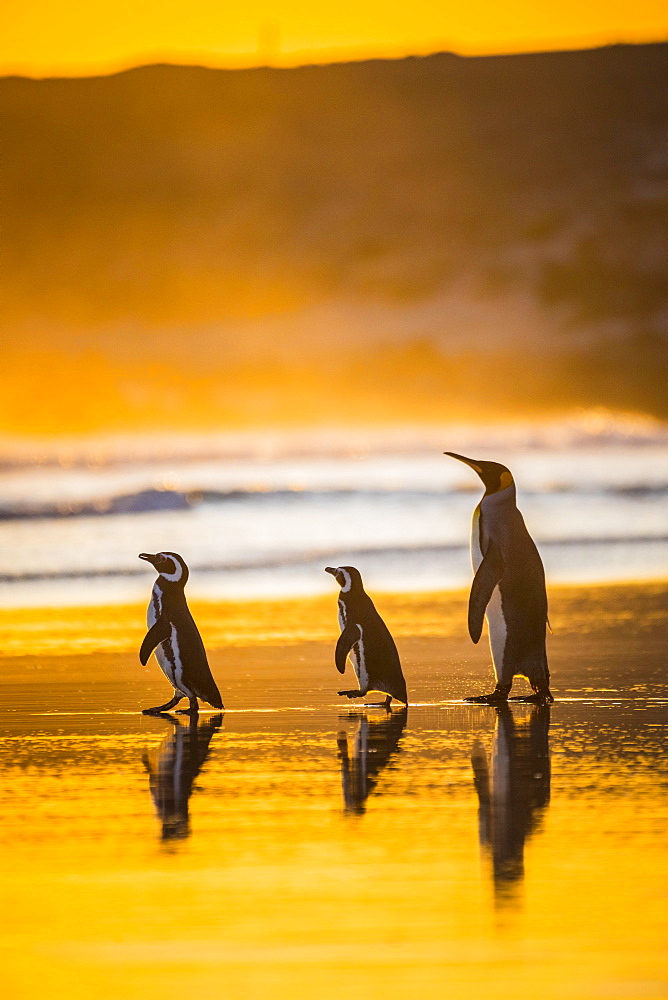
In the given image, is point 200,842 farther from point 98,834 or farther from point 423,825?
point 423,825

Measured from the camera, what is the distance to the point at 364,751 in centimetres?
567

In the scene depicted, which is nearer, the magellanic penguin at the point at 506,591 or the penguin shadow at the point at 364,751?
→ the penguin shadow at the point at 364,751

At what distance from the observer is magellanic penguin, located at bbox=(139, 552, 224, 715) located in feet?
21.6

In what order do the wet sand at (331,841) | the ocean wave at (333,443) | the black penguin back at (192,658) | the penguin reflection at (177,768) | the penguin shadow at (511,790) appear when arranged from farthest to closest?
the ocean wave at (333,443) < the black penguin back at (192,658) < the penguin reflection at (177,768) < the penguin shadow at (511,790) < the wet sand at (331,841)

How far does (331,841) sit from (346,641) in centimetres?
266

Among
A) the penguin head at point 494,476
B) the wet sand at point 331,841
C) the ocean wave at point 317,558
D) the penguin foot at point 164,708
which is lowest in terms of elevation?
the wet sand at point 331,841

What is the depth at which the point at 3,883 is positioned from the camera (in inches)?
155

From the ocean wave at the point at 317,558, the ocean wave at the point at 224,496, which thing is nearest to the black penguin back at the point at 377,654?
the ocean wave at the point at 317,558

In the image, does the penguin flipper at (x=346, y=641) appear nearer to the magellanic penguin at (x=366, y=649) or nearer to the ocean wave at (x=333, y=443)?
the magellanic penguin at (x=366, y=649)

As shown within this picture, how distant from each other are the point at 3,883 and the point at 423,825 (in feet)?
3.90

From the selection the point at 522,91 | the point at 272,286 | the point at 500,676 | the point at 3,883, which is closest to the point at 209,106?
the point at 272,286

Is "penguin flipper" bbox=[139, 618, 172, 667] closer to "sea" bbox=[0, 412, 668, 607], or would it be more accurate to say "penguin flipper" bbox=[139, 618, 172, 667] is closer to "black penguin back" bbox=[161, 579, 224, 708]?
"black penguin back" bbox=[161, 579, 224, 708]

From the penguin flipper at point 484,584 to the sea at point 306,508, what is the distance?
4.25 m

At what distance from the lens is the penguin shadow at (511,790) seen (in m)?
4.01
